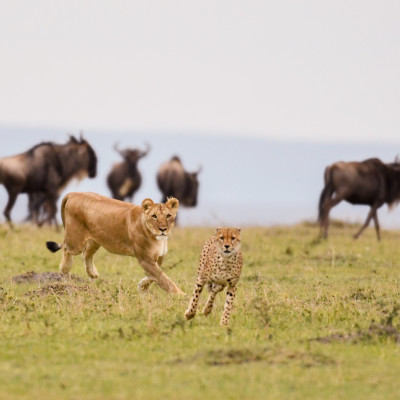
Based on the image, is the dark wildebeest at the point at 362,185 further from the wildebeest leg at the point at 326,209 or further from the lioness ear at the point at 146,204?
the lioness ear at the point at 146,204

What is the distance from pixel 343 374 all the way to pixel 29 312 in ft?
13.3

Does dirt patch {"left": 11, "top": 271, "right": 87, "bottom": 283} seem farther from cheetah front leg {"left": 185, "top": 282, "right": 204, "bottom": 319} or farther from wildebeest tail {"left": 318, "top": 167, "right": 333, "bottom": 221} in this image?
wildebeest tail {"left": 318, "top": 167, "right": 333, "bottom": 221}

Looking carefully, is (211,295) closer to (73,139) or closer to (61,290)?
(61,290)

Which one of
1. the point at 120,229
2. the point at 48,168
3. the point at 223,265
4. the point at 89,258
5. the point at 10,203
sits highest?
the point at 223,265

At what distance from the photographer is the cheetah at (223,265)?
29.9 ft

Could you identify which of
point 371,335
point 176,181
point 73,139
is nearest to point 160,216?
point 371,335

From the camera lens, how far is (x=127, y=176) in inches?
1291

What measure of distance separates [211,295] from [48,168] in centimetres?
1589

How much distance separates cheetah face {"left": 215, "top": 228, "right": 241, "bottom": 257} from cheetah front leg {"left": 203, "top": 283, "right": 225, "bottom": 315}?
0.61 m

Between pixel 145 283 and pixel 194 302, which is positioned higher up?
pixel 194 302

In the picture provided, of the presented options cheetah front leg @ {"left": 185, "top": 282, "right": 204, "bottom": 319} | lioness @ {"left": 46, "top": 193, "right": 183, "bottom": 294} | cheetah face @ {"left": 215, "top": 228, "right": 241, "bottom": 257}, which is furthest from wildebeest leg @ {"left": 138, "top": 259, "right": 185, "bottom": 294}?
cheetah face @ {"left": 215, "top": 228, "right": 241, "bottom": 257}

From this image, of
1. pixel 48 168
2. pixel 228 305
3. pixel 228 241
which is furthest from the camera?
pixel 48 168

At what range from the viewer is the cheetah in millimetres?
9125

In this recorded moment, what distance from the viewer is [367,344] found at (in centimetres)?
861
